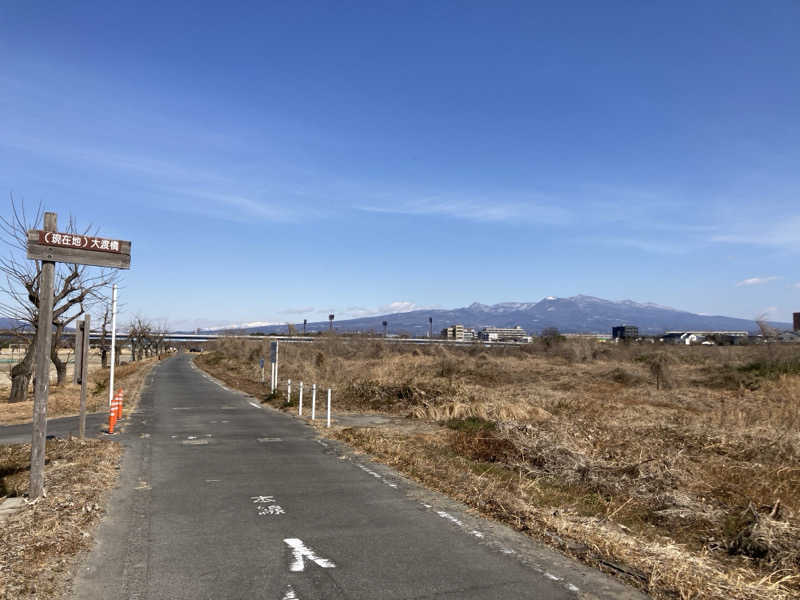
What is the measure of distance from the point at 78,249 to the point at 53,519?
3616 mm

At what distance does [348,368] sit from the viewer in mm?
40000

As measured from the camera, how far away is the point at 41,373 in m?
7.73

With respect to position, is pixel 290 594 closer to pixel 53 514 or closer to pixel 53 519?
pixel 53 519

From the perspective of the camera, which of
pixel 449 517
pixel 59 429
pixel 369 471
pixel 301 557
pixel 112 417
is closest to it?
pixel 301 557

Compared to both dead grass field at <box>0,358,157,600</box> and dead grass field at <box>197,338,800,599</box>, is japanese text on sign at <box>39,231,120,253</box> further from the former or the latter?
dead grass field at <box>197,338,800,599</box>

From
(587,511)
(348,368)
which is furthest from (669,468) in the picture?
(348,368)

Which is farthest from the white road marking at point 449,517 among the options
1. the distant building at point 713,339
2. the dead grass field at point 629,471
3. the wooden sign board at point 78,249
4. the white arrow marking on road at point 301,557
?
the distant building at point 713,339

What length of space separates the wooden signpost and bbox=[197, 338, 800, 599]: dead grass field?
221 inches

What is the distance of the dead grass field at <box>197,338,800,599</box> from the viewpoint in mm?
5973

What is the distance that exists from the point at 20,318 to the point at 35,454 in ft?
69.0

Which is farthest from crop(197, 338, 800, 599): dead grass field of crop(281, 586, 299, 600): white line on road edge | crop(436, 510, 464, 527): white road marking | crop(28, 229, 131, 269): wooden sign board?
crop(28, 229, 131, 269): wooden sign board

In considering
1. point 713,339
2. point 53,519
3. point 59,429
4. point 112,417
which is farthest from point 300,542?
point 713,339

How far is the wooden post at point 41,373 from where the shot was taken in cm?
776

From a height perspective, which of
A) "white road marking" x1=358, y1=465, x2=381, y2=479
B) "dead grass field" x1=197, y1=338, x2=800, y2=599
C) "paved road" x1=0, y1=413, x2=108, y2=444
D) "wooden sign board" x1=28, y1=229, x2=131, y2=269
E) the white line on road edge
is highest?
"wooden sign board" x1=28, y1=229, x2=131, y2=269
